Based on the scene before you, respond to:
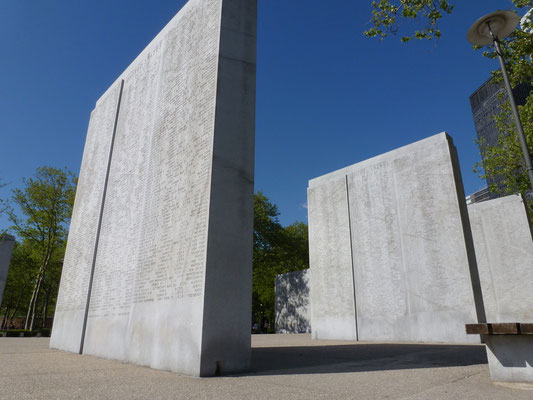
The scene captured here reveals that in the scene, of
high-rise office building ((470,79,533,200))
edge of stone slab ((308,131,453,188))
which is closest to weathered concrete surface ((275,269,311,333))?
edge of stone slab ((308,131,453,188))

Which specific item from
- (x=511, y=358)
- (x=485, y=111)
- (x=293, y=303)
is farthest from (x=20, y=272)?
(x=485, y=111)

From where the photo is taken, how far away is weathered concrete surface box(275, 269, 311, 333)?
921 inches

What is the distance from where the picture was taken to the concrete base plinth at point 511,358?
14.2 ft

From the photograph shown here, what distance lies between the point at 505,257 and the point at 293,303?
13149mm

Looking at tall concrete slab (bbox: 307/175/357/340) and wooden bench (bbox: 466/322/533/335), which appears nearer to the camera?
wooden bench (bbox: 466/322/533/335)

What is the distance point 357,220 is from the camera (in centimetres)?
1469

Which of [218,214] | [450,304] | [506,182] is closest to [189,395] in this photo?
[218,214]

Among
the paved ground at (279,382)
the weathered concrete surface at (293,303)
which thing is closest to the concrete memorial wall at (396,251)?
the paved ground at (279,382)

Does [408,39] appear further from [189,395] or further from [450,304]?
[189,395]

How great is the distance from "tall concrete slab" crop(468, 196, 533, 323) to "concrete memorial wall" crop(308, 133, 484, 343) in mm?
4795

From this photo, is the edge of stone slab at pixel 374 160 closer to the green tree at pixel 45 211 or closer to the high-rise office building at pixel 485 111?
the green tree at pixel 45 211

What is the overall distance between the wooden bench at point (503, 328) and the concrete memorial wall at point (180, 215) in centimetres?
333

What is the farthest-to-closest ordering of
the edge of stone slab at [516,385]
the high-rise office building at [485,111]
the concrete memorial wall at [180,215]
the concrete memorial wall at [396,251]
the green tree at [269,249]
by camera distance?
the high-rise office building at [485,111] < the green tree at [269,249] < the concrete memorial wall at [396,251] < the concrete memorial wall at [180,215] < the edge of stone slab at [516,385]

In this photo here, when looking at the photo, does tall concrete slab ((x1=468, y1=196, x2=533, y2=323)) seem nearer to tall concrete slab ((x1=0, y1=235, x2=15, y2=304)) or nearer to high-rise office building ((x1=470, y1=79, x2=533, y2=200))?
tall concrete slab ((x1=0, y1=235, x2=15, y2=304))
